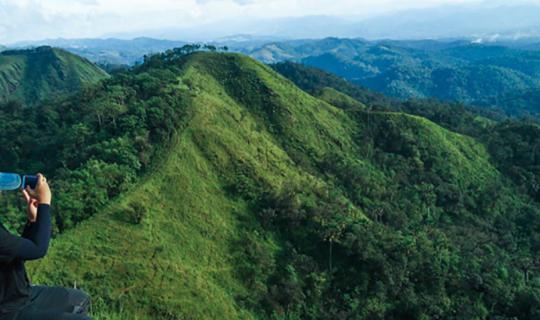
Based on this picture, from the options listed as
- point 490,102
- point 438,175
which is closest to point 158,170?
point 438,175

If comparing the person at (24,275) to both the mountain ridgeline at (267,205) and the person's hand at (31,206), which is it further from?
the mountain ridgeline at (267,205)

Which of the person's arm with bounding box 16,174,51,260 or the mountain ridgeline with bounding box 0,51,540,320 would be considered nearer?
the person's arm with bounding box 16,174,51,260

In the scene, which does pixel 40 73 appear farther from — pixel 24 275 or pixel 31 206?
pixel 24 275

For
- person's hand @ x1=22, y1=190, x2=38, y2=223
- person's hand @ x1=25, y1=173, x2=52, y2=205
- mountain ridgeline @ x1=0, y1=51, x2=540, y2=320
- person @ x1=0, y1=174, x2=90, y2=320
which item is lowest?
mountain ridgeline @ x1=0, y1=51, x2=540, y2=320

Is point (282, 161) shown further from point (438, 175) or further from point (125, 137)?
point (438, 175)

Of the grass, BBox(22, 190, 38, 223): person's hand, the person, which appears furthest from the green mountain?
the person

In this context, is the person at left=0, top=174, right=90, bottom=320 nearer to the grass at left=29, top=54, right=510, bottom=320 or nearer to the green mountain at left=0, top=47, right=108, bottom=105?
the grass at left=29, top=54, right=510, bottom=320

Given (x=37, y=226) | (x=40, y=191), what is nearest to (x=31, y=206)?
(x=40, y=191)
